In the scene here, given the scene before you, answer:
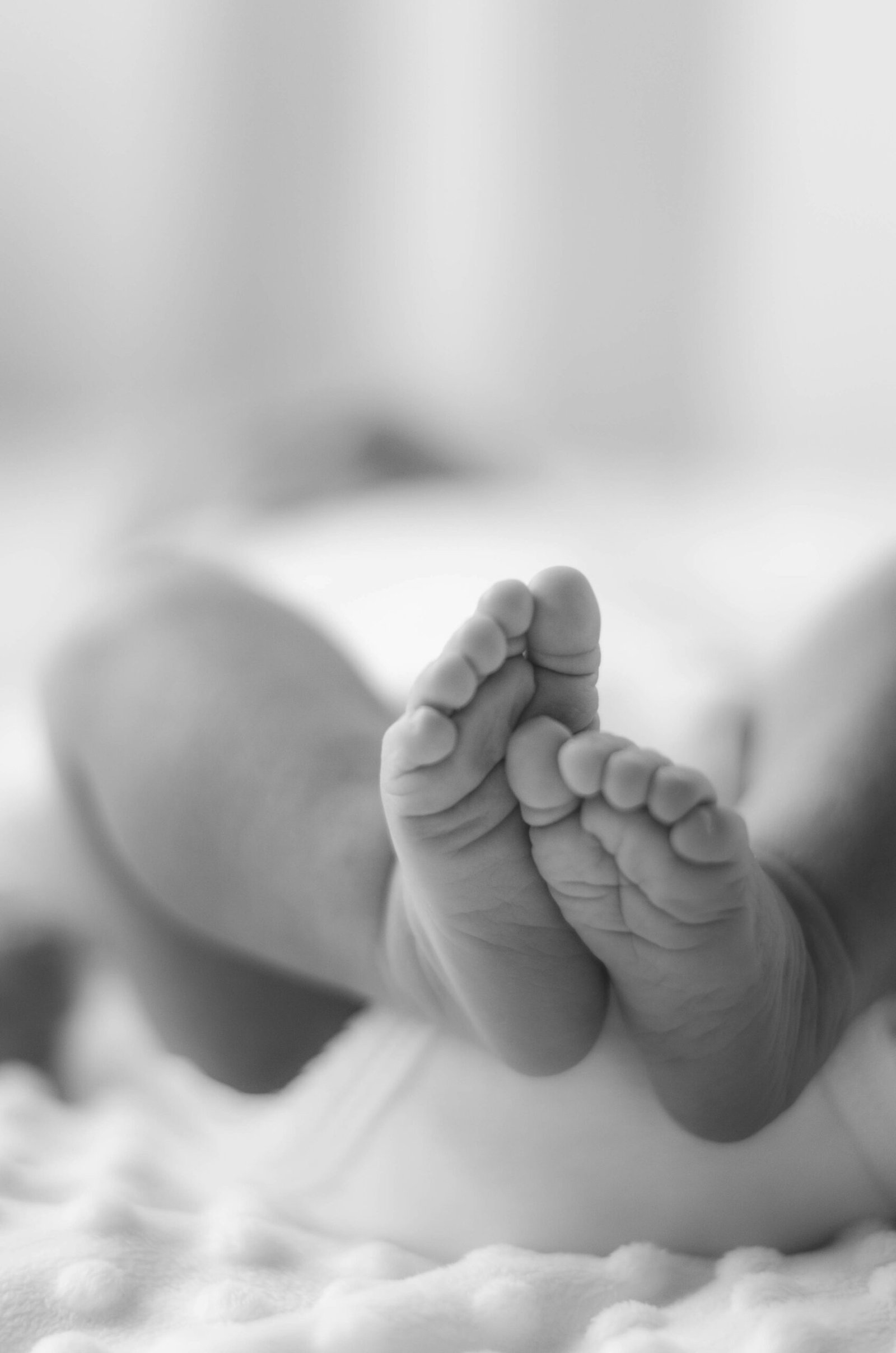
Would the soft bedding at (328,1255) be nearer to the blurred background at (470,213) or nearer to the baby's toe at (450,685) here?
the baby's toe at (450,685)

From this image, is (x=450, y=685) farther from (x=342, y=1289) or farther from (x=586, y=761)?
(x=342, y=1289)

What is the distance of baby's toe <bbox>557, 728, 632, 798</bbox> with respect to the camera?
1.54 feet

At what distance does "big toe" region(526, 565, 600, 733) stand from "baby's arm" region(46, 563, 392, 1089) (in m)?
0.12

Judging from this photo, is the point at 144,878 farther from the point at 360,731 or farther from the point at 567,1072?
the point at 567,1072

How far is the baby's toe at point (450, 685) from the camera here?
0.48 metres

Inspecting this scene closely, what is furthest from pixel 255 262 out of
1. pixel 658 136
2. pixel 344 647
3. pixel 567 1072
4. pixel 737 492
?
pixel 567 1072

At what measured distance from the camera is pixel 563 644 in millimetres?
505

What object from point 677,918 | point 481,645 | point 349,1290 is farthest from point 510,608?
point 349,1290

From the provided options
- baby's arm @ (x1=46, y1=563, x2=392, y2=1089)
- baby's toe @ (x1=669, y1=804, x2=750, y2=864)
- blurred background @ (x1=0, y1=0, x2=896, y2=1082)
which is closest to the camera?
baby's toe @ (x1=669, y1=804, x2=750, y2=864)

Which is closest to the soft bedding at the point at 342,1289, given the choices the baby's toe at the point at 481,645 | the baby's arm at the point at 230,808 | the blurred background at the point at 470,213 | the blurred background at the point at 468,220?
the baby's arm at the point at 230,808

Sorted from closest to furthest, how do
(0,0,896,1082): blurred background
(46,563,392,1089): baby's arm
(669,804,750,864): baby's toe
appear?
(669,804,750,864): baby's toe, (46,563,392,1089): baby's arm, (0,0,896,1082): blurred background

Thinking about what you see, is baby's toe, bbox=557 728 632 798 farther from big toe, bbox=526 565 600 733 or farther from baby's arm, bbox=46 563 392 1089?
baby's arm, bbox=46 563 392 1089

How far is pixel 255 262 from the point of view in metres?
2.45

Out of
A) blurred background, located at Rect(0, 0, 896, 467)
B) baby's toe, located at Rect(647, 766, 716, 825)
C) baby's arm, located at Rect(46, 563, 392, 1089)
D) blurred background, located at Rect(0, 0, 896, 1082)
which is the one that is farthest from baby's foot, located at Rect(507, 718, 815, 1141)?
blurred background, located at Rect(0, 0, 896, 467)
